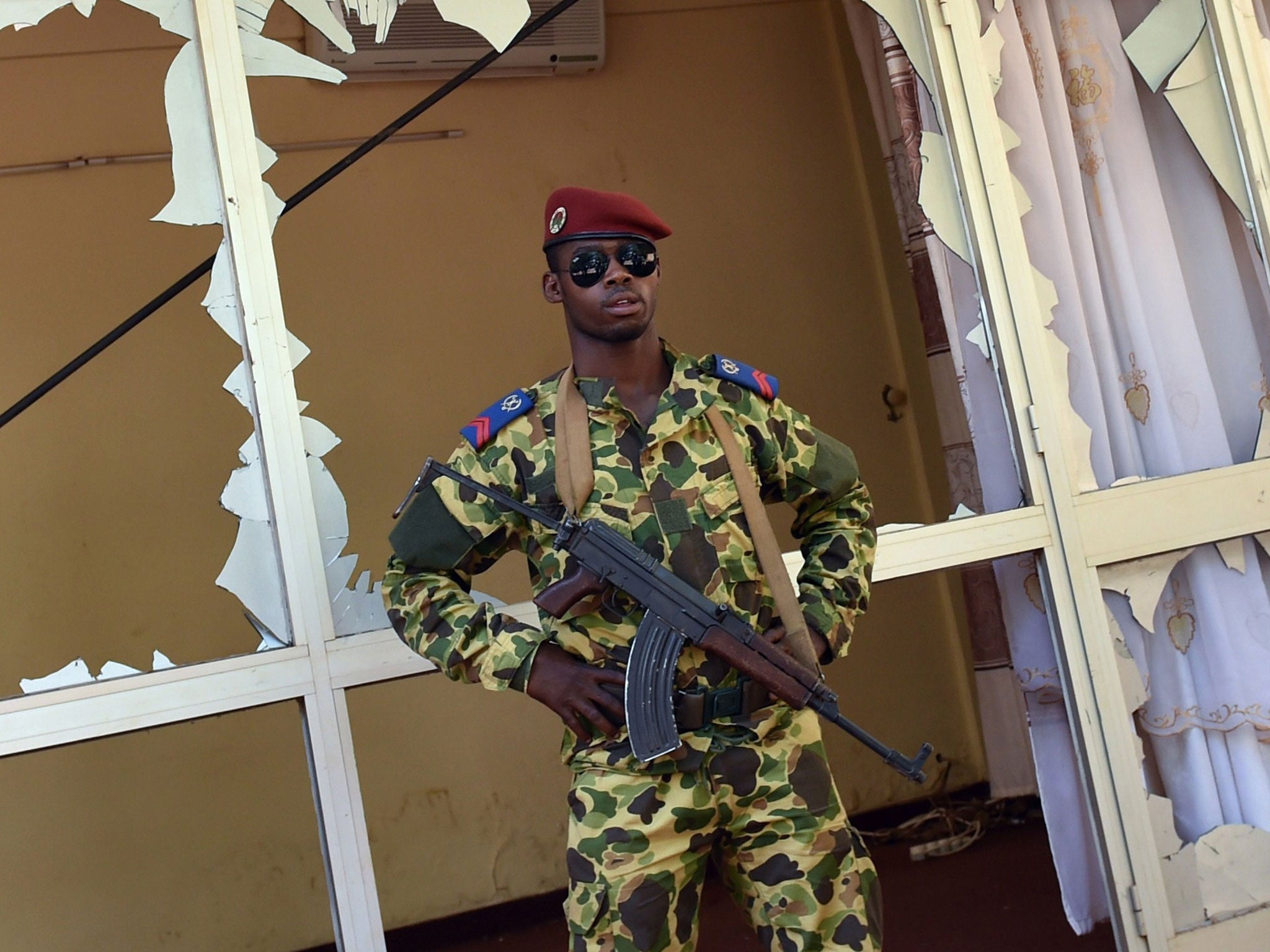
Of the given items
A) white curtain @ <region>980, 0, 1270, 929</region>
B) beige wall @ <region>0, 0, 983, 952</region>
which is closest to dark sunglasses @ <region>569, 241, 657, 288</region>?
white curtain @ <region>980, 0, 1270, 929</region>

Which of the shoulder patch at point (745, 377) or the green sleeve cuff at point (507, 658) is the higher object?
the shoulder patch at point (745, 377)

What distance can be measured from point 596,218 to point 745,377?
32 centimetres

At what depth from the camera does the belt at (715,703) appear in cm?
170

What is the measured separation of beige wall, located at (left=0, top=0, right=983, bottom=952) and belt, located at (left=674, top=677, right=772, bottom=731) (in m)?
2.05

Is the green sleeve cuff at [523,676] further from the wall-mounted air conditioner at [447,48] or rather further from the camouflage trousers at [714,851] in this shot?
the wall-mounted air conditioner at [447,48]

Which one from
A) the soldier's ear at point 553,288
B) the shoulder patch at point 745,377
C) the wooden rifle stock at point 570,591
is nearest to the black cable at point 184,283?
the soldier's ear at point 553,288

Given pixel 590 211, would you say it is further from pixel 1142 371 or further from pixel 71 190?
pixel 71 190

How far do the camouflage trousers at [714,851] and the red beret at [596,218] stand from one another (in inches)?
28.3

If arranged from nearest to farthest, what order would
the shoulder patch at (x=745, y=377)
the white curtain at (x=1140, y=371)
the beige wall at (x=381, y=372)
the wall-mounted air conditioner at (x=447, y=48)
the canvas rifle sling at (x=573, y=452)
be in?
the canvas rifle sling at (x=573, y=452) < the shoulder patch at (x=745, y=377) < the white curtain at (x=1140, y=371) < the beige wall at (x=381, y=372) < the wall-mounted air conditioner at (x=447, y=48)

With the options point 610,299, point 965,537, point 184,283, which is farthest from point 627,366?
point 184,283

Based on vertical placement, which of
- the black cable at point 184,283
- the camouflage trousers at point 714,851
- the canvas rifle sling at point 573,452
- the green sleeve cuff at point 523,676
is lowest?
the camouflage trousers at point 714,851

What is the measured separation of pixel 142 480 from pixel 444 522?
6.57ft

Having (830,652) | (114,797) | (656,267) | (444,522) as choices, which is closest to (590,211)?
(656,267)

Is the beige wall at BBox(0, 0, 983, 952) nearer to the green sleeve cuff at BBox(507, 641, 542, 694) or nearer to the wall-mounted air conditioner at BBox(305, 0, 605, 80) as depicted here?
the wall-mounted air conditioner at BBox(305, 0, 605, 80)
